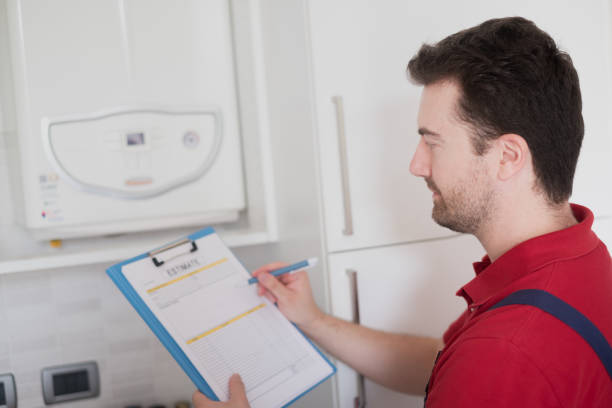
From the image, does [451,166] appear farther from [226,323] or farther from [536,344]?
[226,323]

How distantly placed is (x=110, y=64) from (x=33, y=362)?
2.59 feet

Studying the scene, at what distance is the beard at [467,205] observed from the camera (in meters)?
0.94

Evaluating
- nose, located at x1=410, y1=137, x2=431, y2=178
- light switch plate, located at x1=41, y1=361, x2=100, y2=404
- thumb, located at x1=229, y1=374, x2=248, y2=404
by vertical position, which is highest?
nose, located at x1=410, y1=137, x2=431, y2=178

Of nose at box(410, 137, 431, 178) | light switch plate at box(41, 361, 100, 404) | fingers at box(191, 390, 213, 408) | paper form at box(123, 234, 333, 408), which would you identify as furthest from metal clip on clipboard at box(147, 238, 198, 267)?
light switch plate at box(41, 361, 100, 404)

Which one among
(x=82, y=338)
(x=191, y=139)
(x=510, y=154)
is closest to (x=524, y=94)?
(x=510, y=154)

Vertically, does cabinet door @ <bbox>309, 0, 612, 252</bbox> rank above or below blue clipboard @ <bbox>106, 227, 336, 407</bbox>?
above

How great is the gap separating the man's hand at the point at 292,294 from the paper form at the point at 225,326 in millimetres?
20

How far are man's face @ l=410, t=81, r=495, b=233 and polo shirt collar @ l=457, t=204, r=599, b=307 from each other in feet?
0.29

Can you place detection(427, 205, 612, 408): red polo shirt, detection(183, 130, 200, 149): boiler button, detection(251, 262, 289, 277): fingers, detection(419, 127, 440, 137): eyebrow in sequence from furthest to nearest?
detection(183, 130, 200, 149): boiler button → detection(251, 262, 289, 277): fingers → detection(419, 127, 440, 137): eyebrow → detection(427, 205, 612, 408): red polo shirt

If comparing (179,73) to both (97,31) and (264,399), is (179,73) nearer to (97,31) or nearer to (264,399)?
(97,31)

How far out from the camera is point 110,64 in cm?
131

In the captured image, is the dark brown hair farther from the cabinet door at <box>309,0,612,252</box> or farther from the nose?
the cabinet door at <box>309,0,612,252</box>

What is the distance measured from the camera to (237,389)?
1.01m

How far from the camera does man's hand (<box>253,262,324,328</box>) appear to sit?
3.86 feet
